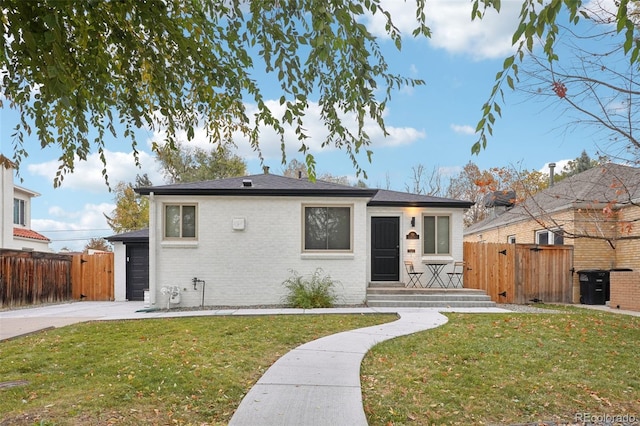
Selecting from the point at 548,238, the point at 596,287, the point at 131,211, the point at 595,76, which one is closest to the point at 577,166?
the point at 548,238

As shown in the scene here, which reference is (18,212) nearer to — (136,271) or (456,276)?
(136,271)

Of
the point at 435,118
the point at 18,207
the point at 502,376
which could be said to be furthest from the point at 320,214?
the point at 18,207

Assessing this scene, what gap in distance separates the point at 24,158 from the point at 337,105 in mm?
3280

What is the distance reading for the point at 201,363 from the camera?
16.2ft

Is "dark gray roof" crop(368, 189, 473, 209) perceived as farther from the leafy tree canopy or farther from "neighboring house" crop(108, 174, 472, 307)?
the leafy tree canopy

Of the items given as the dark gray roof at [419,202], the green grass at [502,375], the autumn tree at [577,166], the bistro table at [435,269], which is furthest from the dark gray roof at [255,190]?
the autumn tree at [577,166]

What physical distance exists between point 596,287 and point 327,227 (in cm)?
853

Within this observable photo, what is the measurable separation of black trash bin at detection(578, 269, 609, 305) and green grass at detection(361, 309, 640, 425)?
18.4ft

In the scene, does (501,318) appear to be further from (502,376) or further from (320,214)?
(320,214)

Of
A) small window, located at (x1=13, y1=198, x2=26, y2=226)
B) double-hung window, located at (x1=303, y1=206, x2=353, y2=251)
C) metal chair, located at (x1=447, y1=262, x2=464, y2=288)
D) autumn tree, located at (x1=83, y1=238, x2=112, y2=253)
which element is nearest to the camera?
double-hung window, located at (x1=303, y1=206, x2=353, y2=251)

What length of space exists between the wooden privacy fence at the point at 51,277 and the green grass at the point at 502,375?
1237 cm

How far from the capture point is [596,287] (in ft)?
40.7

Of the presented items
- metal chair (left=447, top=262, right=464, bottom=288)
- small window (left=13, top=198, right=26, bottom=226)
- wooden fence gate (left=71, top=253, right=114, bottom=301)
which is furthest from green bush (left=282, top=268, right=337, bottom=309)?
small window (left=13, top=198, right=26, bottom=226)

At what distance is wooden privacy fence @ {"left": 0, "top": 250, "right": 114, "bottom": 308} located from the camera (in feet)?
41.3
